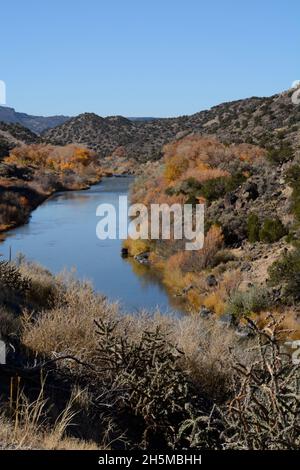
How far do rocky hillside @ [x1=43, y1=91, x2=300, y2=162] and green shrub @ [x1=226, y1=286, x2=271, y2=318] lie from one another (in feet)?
74.5

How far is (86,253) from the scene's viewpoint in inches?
1061

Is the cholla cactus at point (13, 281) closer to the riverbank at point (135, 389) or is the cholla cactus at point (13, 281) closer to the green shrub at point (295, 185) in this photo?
the riverbank at point (135, 389)

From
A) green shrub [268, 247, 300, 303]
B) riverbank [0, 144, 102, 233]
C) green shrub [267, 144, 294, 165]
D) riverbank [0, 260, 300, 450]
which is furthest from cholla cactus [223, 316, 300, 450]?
riverbank [0, 144, 102, 233]

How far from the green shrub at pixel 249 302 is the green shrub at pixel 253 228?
533 cm

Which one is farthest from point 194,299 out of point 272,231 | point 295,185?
point 295,185

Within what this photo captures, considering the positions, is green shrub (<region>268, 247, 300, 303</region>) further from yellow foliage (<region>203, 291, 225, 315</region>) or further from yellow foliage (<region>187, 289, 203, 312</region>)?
yellow foliage (<region>187, 289, 203, 312</region>)

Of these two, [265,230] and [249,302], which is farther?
[265,230]

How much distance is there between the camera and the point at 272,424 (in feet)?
14.8

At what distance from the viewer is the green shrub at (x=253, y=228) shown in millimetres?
23281

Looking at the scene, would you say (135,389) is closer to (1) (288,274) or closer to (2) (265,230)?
(1) (288,274)

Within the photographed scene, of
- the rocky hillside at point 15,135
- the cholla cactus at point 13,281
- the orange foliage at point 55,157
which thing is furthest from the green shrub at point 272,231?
the rocky hillside at point 15,135

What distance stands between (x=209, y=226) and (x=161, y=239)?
89.4 inches

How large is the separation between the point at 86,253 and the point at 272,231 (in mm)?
8525
